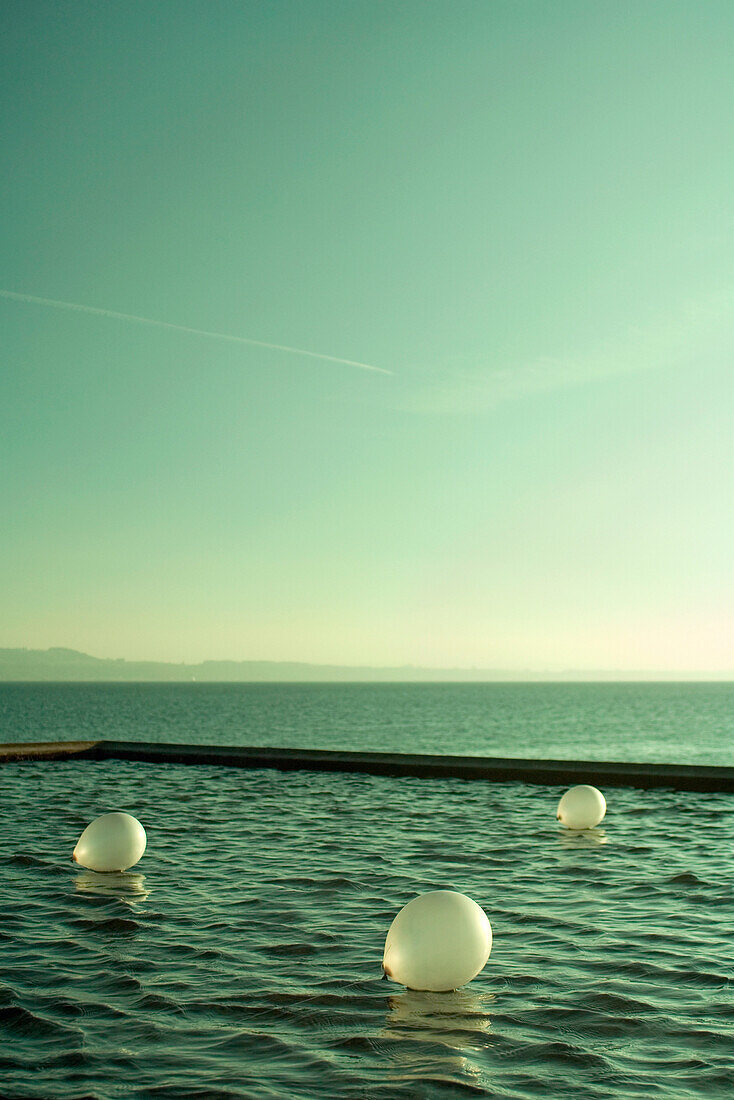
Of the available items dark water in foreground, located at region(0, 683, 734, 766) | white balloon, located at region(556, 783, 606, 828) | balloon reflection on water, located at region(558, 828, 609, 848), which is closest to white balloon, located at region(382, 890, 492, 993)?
A: balloon reflection on water, located at region(558, 828, 609, 848)

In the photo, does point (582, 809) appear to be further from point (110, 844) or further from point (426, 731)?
point (426, 731)

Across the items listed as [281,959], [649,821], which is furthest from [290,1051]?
[649,821]

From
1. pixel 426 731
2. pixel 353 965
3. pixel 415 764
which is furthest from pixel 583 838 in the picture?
pixel 426 731

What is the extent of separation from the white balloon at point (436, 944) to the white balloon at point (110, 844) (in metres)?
4.88

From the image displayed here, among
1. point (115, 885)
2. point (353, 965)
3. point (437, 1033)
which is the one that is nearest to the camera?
point (437, 1033)

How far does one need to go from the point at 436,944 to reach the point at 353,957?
4.41 feet

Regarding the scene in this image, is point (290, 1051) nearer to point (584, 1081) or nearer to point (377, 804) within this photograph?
point (584, 1081)

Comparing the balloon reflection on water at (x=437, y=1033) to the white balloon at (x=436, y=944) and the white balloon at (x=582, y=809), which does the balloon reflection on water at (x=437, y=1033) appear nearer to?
the white balloon at (x=436, y=944)

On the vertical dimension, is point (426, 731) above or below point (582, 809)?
below

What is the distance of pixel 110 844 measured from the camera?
36.4ft

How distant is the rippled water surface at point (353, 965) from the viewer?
575cm

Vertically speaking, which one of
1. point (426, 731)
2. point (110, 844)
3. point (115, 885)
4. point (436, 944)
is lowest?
point (426, 731)

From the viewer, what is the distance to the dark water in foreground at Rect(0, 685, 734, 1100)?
18.9ft

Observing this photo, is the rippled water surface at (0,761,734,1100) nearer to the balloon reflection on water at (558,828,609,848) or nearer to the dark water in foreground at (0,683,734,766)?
the balloon reflection on water at (558,828,609,848)
